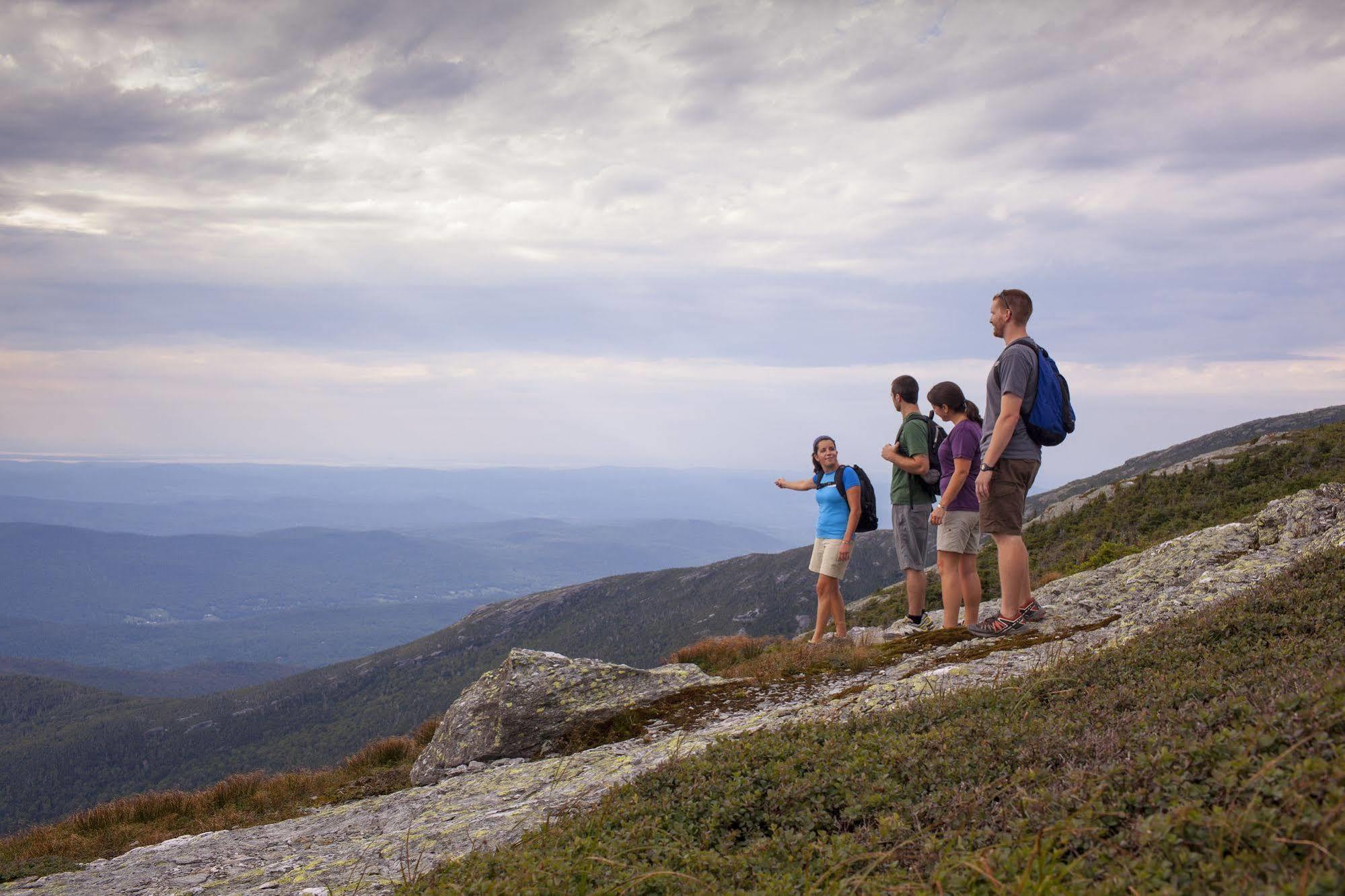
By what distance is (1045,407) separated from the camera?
27.5 ft

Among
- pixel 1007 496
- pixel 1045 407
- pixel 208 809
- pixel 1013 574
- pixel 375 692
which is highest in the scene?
pixel 1045 407

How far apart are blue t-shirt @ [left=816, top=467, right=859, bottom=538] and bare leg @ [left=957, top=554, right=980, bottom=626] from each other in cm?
182

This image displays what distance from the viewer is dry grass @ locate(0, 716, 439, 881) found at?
30.3 ft

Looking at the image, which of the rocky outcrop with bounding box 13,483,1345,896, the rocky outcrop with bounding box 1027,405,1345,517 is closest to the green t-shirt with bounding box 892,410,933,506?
the rocky outcrop with bounding box 13,483,1345,896

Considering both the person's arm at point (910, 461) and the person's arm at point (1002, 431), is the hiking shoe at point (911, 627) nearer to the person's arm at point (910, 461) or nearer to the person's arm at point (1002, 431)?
the person's arm at point (910, 461)

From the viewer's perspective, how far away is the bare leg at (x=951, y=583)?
1068 cm

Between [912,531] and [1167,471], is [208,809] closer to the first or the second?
[912,531]

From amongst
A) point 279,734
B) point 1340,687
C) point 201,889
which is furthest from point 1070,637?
point 279,734

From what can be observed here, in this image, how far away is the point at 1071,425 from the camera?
8.39m

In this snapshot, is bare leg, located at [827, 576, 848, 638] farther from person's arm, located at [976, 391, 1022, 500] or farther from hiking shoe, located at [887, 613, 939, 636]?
person's arm, located at [976, 391, 1022, 500]

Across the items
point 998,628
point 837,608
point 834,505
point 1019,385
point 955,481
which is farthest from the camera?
point 837,608

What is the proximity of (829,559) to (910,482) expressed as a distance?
5.80 feet

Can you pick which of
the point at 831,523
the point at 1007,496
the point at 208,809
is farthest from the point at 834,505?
the point at 208,809

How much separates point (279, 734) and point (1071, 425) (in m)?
172
